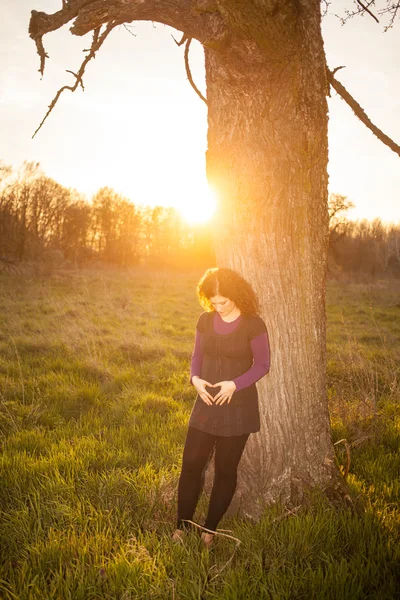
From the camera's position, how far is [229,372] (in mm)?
2594

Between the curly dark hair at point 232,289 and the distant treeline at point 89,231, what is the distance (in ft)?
84.0

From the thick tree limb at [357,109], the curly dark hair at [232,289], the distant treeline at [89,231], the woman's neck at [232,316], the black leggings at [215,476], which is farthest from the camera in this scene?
the distant treeline at [89,231]

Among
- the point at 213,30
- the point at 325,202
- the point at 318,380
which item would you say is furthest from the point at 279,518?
the point at 213,30

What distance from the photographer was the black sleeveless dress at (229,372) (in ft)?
A: 8.19

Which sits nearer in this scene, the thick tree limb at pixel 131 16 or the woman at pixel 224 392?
the thick tree limb at pixel 131 16

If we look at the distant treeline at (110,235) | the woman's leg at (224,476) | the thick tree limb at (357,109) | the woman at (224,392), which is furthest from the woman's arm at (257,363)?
the distant treeline at (110,235)

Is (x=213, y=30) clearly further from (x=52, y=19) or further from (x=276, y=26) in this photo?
(x=52, y=19)

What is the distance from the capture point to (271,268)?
2604mm

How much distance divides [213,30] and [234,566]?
324 centimetres

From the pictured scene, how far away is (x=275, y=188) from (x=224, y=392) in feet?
4.65

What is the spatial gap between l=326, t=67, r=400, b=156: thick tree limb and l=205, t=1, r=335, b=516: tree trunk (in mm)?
492

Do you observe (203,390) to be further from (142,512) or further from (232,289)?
(142,512)

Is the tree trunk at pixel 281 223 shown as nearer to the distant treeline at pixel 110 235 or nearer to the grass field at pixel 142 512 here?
the grass field at pixel 142 512

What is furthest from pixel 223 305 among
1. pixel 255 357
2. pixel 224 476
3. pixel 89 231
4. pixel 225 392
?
pixel 89 231
